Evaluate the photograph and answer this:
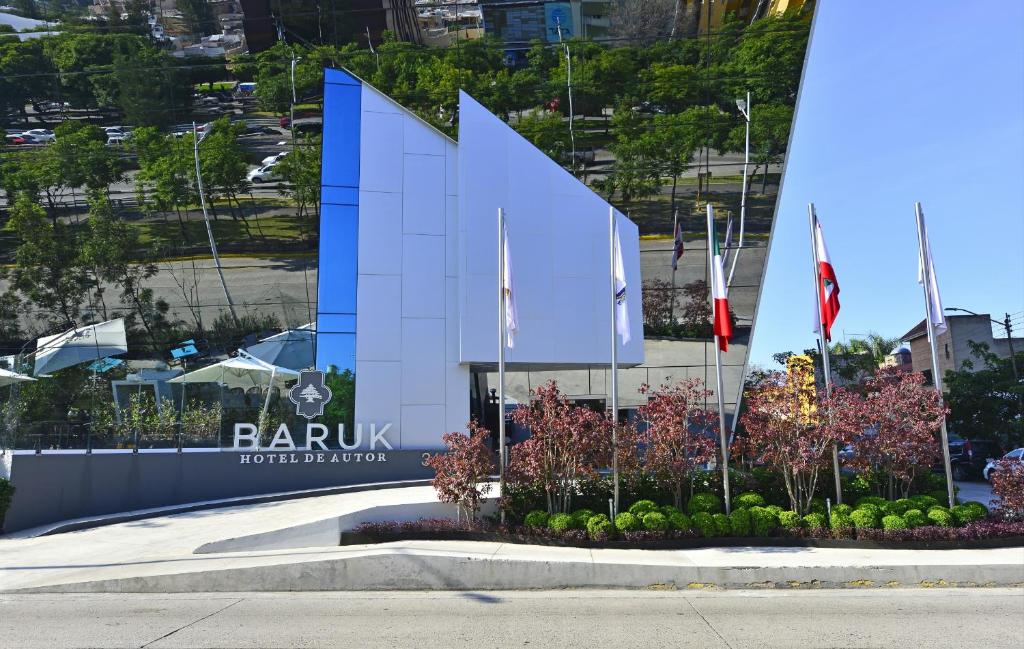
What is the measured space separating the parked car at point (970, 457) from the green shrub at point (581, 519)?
20.2 metres

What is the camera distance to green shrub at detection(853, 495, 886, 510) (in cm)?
1741

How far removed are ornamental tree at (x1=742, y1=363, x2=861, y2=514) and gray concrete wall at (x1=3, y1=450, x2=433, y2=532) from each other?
32.7 feet

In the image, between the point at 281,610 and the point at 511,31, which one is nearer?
the point at 281,610

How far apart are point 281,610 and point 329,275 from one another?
46.2 feet

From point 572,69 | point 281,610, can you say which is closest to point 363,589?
point 281,610

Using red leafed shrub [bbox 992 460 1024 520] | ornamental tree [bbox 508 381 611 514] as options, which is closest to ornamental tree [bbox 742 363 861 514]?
red leafed shrub [bbox 992 460 1024 520]

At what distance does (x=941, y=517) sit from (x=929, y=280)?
5.15 m

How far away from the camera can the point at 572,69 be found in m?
27.2

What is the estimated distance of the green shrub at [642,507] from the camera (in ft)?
57.5

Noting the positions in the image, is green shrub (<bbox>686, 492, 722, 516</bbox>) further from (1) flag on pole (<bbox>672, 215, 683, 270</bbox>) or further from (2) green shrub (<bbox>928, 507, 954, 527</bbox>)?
(1) flag on pole (<bbox>672, 215, 683, 270</bbox>)

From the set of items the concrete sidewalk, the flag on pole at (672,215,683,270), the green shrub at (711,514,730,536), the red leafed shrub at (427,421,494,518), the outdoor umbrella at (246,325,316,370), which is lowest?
the concrete sidewalk

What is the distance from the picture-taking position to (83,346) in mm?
26672

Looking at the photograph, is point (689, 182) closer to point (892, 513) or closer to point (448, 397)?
point (448, 397)

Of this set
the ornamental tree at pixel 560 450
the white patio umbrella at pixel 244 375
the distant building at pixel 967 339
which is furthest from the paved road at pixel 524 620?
the distant building at pixel 967 339
